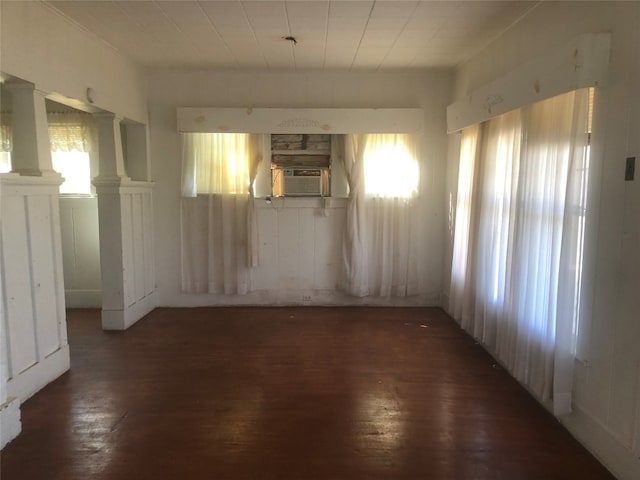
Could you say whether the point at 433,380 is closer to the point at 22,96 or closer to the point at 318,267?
the point at 318,267

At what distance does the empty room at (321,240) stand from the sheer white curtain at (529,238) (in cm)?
2

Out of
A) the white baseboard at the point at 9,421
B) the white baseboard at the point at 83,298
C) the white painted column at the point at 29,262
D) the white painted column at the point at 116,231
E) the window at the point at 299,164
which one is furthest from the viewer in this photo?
the white baseboard at the point at 83,298

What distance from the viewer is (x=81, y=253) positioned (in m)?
5.18

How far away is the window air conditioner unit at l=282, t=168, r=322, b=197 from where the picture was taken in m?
5.07

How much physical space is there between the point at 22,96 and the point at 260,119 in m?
2.35

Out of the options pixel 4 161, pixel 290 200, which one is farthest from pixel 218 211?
pixel 4 161

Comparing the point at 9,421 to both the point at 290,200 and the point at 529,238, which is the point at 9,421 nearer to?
the point at 290,200

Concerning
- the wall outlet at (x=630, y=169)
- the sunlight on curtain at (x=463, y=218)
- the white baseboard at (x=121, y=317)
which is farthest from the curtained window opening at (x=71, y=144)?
the wall outlet at (x=630, y=169)

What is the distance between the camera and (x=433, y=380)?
10.6ft

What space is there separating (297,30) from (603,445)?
3695 mm

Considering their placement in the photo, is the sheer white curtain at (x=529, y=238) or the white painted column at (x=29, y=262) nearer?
the sheer white curtain at (x=529, y=238)

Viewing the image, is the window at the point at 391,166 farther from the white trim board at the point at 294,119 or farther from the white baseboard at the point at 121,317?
the white baseboard at the point at 121,317

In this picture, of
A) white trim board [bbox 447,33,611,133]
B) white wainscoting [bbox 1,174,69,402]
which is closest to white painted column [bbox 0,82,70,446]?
white wainscoting [bbox 1,174,69,402]

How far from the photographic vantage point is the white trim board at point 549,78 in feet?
7.45
